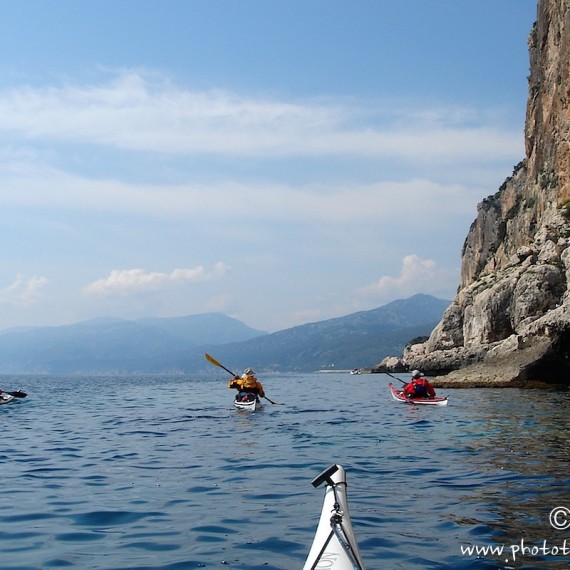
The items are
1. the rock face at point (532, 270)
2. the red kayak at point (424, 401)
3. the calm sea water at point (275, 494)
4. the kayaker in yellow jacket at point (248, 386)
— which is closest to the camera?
the calm sea water at point (275, 494)

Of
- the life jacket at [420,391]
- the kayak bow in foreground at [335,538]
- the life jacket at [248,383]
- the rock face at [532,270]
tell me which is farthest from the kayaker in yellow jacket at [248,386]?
the kayak bow in foreground at [335,538]

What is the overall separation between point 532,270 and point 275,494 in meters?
48.6

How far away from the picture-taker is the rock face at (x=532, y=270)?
41812mm

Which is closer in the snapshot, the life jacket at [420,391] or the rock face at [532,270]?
the life jacket at [420,391]

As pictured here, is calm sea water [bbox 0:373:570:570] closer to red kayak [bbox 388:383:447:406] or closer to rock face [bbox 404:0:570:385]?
red kayak [bbox 388:383:447:406]

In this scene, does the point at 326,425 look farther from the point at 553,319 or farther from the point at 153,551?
the point at 553,319

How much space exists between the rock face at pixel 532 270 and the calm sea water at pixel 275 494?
21.2m

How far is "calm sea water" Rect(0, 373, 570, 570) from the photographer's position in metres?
7.91

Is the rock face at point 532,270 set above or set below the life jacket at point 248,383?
above

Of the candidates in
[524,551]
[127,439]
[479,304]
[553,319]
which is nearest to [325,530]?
[524,551]

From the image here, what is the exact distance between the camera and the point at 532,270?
55031 mm

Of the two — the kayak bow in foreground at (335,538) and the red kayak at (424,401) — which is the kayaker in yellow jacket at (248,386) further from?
the kayak bow in foreground at (335,538)

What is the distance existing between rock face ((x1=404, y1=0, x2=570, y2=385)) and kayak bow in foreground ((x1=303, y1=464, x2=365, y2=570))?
3578 cm

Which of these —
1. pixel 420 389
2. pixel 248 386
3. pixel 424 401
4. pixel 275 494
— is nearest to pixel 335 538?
pixel 275 494
